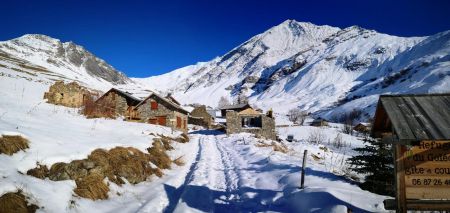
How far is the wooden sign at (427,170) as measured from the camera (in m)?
8.16

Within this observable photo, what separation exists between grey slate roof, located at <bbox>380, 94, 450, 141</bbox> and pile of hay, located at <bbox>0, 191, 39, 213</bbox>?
358 inches

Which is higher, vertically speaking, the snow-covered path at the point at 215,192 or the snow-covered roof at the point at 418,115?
the snow-covered roof at the point at 418,115

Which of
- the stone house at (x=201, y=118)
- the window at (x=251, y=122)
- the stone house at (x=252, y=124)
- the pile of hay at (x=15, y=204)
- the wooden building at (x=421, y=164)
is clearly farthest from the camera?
the stone house at (x=201, y=118)

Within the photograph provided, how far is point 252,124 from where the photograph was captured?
5575 centimetres

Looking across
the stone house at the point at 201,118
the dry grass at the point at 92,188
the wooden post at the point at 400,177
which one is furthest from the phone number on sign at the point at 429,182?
the stone house at the point at 201,118

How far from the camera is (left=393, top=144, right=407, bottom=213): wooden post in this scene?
809 cm

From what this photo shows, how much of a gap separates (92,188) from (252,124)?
4684cm

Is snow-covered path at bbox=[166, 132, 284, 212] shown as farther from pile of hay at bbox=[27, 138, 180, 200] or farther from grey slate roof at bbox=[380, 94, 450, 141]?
grey slate roof at bbox=[380, 94, 450, 141]

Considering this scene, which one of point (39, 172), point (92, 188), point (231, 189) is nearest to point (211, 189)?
point (231, 189)

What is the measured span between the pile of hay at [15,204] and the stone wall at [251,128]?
137 feet

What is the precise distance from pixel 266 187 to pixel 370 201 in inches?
170

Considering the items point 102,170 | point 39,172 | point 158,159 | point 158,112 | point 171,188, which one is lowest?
point 171,188

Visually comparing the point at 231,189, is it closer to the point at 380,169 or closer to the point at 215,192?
the point at 215,192

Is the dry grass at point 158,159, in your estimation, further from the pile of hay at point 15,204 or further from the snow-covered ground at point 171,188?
the pile of hay at point 15,204
